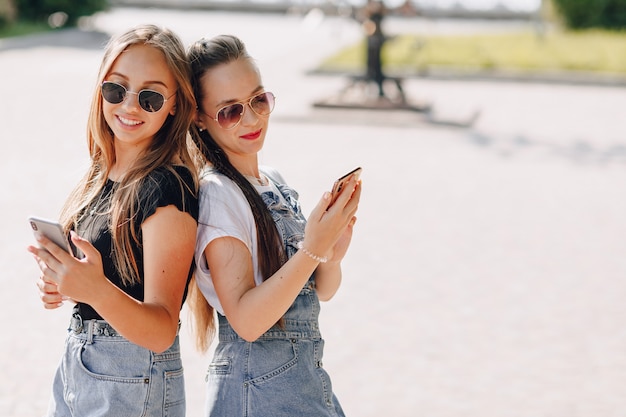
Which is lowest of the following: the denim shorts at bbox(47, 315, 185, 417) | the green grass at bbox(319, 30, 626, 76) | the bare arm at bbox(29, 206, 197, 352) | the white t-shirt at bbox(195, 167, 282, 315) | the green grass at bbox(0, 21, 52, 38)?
the denim shorts at bbox(47, 315, 185, 417)

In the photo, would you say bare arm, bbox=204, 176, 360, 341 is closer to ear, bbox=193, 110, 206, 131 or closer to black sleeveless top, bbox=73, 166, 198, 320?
black sleeveless top, bbox=73, 166, 198, 320

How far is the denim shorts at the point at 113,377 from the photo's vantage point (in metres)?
2.34

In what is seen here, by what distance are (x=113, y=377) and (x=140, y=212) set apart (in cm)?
40

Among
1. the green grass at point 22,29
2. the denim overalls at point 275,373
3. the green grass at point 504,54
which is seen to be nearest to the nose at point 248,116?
the denim overalls at point 275,373

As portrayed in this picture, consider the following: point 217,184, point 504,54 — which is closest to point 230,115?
point 217,184

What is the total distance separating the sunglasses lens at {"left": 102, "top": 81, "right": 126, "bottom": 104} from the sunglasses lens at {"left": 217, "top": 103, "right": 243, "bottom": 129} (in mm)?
247

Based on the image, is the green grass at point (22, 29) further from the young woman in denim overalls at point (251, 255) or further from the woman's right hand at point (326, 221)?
the woman's right hand at point (326, 221)

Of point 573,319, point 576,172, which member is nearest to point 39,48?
point 576,172

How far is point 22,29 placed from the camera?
72.1 feet

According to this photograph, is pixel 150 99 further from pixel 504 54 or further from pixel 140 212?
pixel 504 54

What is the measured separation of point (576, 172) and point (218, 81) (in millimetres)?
7709

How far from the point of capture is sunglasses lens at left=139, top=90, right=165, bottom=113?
2428 mm

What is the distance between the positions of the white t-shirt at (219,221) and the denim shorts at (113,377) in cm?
19

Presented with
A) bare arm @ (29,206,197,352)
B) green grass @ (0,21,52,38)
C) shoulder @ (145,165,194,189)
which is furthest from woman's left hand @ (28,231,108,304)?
green grass @ (0,21,52,38)
